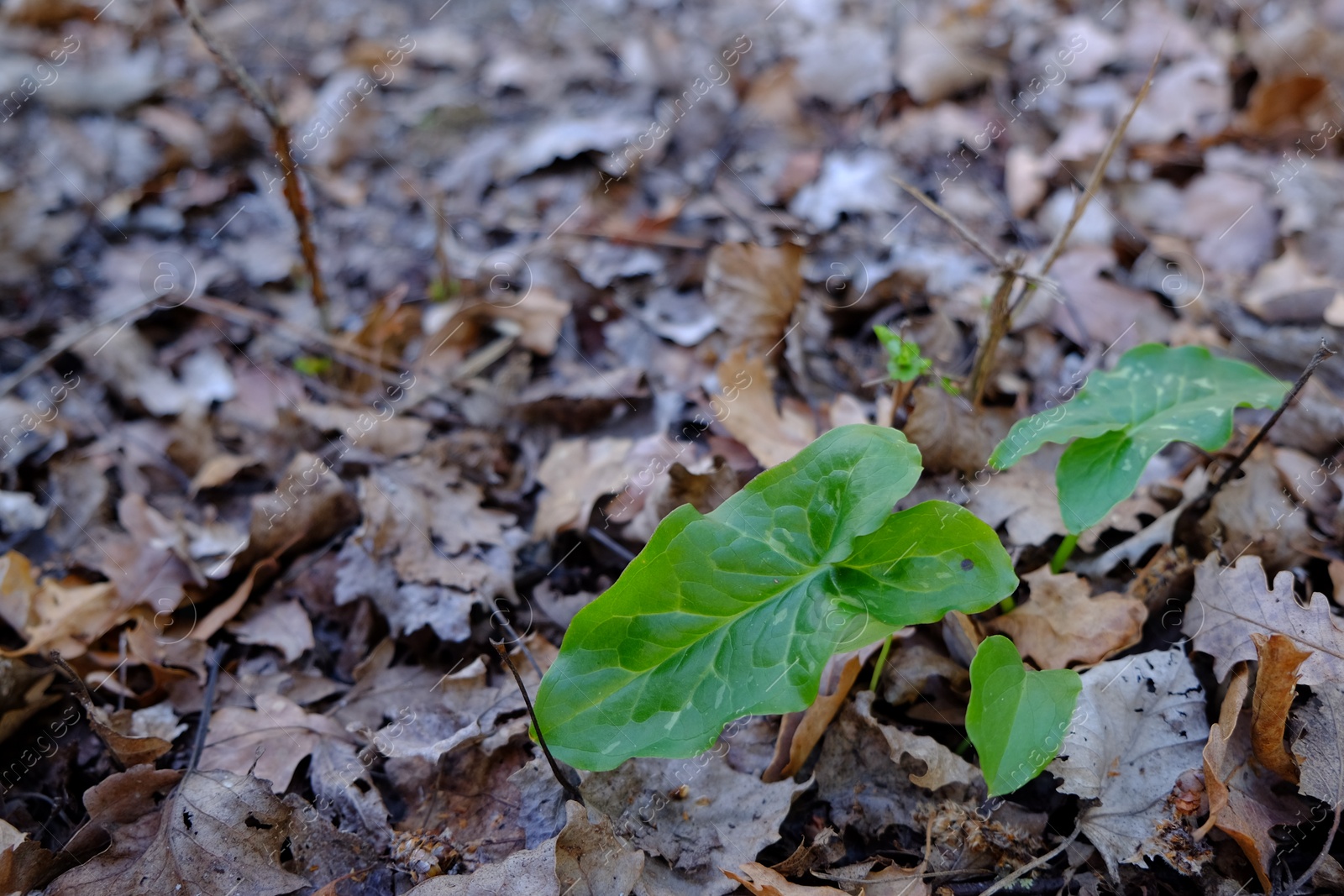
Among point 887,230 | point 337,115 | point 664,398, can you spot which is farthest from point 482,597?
point 337,115

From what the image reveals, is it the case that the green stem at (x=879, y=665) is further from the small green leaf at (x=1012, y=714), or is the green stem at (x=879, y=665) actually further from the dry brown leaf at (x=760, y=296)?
the dry brown leaf at (x=760, y=296)

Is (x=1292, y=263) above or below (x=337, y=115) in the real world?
below

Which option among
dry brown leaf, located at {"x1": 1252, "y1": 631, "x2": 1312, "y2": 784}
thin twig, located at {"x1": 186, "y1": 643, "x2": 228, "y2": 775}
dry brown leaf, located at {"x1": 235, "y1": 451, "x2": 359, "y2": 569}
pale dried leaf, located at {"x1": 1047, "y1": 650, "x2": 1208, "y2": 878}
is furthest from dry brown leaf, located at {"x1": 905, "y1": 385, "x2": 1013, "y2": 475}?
thin twig, located at {"x1": 186, "y1": 643, "x2": 228, "y2": 775}

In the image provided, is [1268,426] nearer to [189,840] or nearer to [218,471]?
[189,840]

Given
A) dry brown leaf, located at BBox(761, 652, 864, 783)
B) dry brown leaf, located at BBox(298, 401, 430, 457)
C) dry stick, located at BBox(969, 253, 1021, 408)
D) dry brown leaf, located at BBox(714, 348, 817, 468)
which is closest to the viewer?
dry brown leaf, located at BBox(761, 652, 864, 783)

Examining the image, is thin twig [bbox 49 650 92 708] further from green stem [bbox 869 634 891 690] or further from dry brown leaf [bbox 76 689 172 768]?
green stem [bbox 869 634 891 690]

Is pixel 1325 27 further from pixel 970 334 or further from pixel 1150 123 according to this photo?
pixel 970 334
